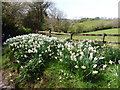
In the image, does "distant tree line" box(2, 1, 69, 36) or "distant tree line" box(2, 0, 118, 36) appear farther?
"distant tree line" box(2, 0, 118, 36)

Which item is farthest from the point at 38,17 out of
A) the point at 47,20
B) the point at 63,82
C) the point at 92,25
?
the point at 63,82

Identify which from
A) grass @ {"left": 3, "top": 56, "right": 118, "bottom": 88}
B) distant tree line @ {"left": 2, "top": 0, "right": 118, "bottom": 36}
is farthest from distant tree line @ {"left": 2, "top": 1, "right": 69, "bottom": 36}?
grass @ {"left": 3, "top": 56, "right": 118, "bottom": 88}

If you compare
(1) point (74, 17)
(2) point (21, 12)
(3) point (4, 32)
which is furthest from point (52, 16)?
(3) point (4, 32)

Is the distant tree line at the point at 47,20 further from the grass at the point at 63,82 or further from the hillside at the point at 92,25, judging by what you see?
the grass at the point at 63,82

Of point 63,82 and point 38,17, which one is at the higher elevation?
point 38,17

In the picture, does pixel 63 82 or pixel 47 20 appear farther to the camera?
pixel 47 20

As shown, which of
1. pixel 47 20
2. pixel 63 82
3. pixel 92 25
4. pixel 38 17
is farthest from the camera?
pixel 92 25

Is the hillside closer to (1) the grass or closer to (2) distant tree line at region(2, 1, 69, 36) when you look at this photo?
(2) distant tree line at region(2, 1, 69, 36)

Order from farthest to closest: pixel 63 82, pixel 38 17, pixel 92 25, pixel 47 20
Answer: pixel 92 25 → pixel 38 17 → pixel 47 20 → pixel 63 82

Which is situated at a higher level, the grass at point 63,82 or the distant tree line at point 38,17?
the distant tree line at point 38,17

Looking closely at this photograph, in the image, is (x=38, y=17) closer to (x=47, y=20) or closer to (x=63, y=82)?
(x=47, y=20)

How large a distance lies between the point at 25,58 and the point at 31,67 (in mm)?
643

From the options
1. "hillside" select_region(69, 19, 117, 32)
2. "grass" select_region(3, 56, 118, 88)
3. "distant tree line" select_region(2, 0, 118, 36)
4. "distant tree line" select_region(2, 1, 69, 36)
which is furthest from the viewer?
"hillside" select_region(69, 19, 117, 32)

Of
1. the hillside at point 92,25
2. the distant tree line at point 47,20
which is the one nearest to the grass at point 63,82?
the distant tree line at point 47,20
